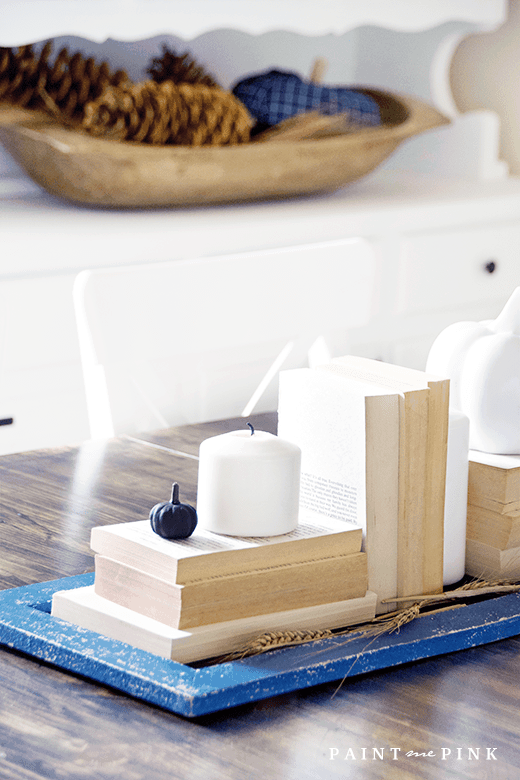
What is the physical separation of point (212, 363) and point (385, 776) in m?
1.55

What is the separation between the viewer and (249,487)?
0.65 metres

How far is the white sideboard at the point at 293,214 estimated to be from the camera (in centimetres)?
204

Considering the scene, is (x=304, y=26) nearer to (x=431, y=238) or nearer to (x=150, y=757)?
(x=431, y=238)

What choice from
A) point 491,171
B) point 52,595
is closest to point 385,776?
point 52,595

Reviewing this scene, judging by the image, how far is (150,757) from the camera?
21.2 inches

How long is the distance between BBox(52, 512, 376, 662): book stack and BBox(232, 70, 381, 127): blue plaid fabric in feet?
6.76

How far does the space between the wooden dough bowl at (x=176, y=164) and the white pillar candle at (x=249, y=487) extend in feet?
5.01

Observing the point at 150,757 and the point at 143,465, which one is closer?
the point at 150,757

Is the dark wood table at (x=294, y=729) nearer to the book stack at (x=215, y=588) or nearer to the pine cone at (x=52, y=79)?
the book stack at (x=215, y=588)

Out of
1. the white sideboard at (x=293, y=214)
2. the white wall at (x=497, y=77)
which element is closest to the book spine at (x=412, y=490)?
the white sideboard at (x=293, y=214)

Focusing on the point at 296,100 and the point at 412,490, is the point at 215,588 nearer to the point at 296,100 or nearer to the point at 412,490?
the point at 412,490

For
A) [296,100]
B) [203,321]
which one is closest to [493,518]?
[203,321]

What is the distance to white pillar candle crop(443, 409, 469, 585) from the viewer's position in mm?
750

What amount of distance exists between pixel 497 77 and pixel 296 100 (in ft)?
2.45
